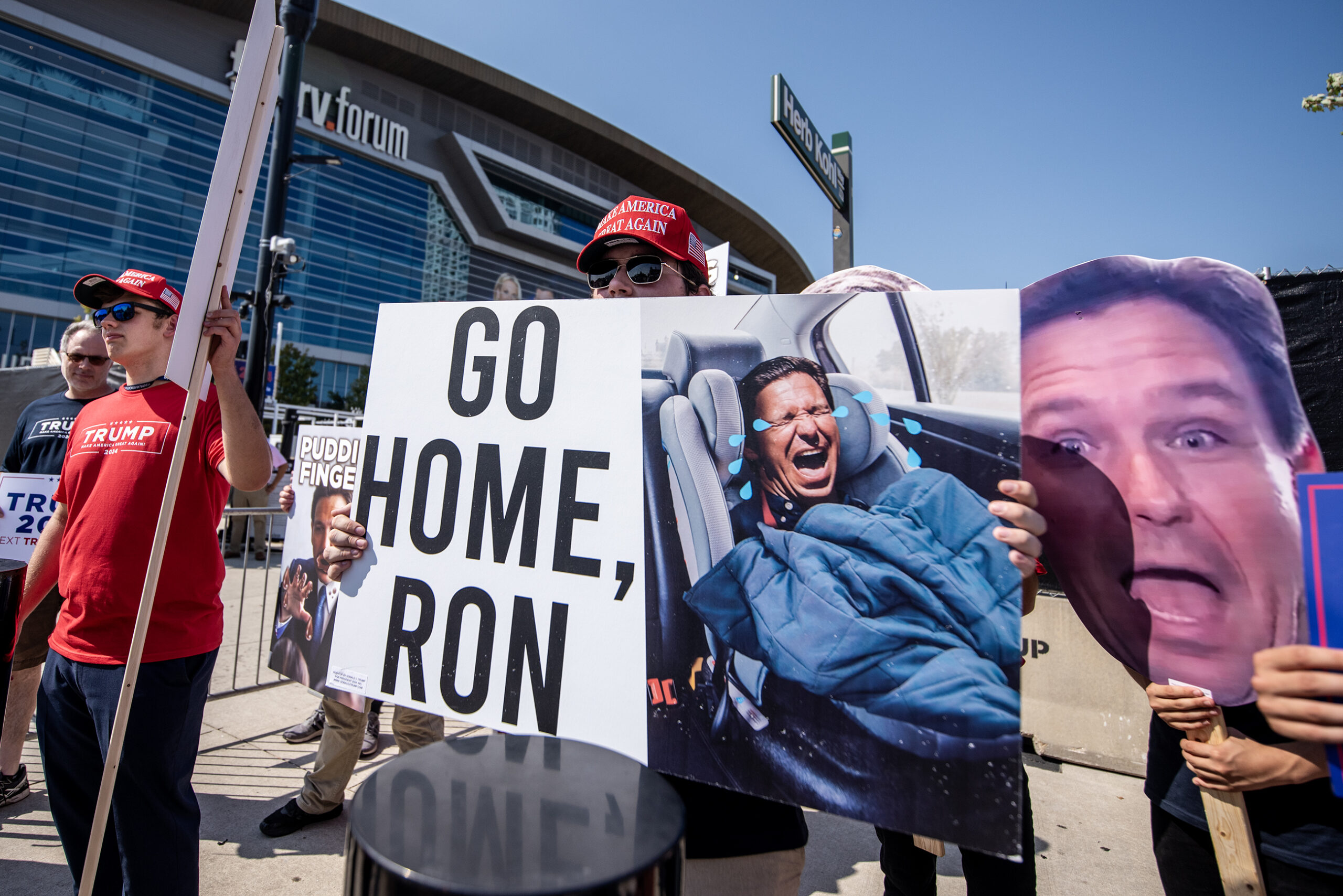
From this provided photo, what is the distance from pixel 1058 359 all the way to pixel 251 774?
13.9ft

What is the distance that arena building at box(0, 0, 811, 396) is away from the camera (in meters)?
26.8

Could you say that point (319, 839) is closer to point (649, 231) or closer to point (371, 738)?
point (371, 738)

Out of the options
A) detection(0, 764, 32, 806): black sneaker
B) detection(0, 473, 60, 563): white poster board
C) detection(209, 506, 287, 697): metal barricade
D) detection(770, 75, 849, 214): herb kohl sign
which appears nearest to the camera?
detection(0, 764, 32, 806): black sneaker

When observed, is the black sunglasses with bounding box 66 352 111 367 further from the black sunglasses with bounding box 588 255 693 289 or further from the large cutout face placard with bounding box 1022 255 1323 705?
the large cutout face placard with bounding box 1022 255 1323 705

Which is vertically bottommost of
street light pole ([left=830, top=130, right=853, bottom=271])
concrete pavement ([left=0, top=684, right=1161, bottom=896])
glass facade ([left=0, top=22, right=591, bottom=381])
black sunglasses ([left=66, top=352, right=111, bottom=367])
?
concrete pavement ([left=0, top=684, right=1161, bottom=896])

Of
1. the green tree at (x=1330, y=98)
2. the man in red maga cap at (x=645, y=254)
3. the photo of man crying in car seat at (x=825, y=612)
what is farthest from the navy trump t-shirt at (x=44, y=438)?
the green tree at (x=1330, y=98)

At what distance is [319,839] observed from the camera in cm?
296

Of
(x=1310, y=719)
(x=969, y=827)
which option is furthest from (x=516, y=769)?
(x=1310, y=719)

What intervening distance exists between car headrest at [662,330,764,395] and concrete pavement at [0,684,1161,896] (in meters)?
1.96

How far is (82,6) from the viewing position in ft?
90.8

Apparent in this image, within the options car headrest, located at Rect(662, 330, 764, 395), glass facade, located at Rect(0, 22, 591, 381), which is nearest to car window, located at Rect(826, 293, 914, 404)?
→ car headrest, located at Rect(662, 330, 764, 395)

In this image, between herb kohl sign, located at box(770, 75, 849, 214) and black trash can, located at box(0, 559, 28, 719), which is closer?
black trash can, located at box(0, 559, 28, 719)

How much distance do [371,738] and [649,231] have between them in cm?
356

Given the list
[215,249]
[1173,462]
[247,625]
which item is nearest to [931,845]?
[1173,462]
